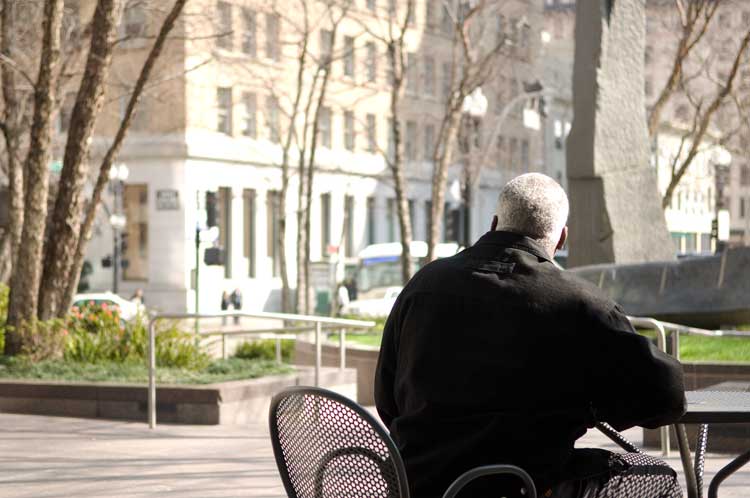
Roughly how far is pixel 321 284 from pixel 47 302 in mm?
37652

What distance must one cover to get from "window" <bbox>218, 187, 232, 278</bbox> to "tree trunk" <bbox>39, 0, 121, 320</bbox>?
4032cm

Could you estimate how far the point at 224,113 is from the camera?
55812 millimetres

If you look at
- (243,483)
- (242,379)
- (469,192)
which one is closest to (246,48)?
(469,192)

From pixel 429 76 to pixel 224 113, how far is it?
52.7 feet

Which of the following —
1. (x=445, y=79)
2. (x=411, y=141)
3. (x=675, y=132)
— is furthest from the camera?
(x=675, y=132)

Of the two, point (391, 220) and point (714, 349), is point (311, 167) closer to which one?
point (714, 349)

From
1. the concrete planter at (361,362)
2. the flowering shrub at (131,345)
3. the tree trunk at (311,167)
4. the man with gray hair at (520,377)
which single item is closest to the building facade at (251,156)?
the tree trunk at (311,167)

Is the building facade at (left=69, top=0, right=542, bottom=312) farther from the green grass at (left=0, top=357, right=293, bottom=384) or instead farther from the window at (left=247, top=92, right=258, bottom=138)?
the green grass at (left=0, top=357, right=293, bottom=384)

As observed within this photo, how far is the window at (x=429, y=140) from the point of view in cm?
6825

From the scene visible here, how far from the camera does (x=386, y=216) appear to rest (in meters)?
67.4

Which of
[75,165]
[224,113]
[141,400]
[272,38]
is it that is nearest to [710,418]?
[141,400]

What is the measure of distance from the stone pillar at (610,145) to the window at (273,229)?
41.6 metres

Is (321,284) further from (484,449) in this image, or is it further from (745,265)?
(484,449)

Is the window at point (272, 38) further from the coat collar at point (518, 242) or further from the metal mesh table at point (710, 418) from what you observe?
the coat collar at point (518, 242)
